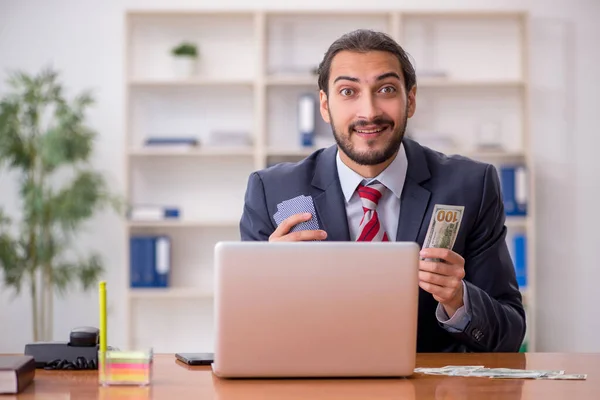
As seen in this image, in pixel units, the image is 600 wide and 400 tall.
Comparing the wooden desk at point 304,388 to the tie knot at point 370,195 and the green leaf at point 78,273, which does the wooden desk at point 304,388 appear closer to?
the tie knot at point 370,195

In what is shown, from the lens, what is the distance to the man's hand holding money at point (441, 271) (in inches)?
72.9

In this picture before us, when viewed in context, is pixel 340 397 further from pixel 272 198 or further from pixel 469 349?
pixel 272 198

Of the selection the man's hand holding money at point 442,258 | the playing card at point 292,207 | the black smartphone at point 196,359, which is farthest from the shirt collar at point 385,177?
the black smartphone at point 196,359

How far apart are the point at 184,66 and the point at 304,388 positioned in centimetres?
376

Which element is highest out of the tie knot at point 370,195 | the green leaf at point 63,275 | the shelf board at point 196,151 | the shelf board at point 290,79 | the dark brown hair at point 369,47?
the shelf board at point 290,79

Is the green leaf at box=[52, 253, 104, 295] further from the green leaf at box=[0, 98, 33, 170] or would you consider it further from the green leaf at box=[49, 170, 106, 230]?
the green leaf at box=[0, 98, 33, 170]

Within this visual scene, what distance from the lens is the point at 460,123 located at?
5.22 m

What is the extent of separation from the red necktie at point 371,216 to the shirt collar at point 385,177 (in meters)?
0.02

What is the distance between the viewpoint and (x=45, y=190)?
5.00 m

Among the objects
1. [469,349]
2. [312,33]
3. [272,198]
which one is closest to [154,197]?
[312,33]

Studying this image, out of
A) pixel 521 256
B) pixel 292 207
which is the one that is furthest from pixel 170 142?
pixel 292 207

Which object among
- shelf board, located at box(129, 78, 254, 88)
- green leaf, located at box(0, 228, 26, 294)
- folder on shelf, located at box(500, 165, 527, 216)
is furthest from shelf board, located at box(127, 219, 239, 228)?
folder on shelf, located at box(500, 165, 527, 216)

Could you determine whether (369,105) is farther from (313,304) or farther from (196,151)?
(196,151)

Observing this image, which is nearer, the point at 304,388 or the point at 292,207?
the point at 304,388
